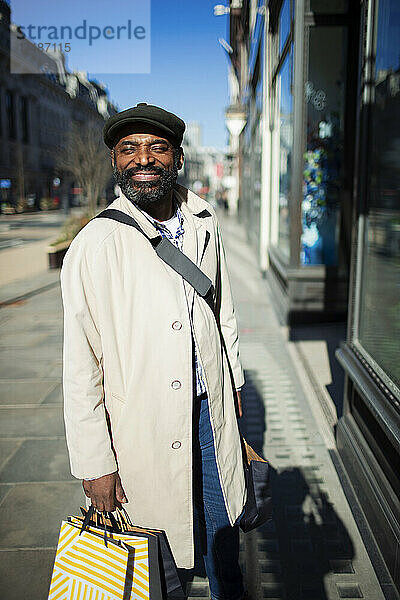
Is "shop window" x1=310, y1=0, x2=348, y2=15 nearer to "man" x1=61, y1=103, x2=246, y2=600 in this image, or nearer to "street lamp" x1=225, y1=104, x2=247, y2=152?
"man" x1=61, y1=103, x2=246, y2=600

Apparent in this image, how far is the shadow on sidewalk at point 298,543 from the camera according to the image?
2.40m

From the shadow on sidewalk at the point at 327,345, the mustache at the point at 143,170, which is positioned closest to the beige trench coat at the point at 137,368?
the mustache at the point at 143,170

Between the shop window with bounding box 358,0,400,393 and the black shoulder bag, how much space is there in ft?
3.17

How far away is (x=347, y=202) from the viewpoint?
21.6ft

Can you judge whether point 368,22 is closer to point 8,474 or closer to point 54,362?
point 8,474

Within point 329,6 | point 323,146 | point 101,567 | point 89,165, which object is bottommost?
point 101,567

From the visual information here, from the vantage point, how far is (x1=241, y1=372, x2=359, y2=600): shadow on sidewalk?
2402mm

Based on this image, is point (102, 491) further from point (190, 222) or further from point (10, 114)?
point (10, 114)

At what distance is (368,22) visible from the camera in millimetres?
3008

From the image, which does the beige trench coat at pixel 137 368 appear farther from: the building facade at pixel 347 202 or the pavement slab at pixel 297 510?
the building facade at pixel 347 202

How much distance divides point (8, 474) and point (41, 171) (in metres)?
71.6

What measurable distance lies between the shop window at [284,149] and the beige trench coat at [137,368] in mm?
5734

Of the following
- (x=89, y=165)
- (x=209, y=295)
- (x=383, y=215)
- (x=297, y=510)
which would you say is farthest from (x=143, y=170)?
(x=89, y=165)

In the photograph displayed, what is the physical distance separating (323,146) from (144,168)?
5.49 meters
